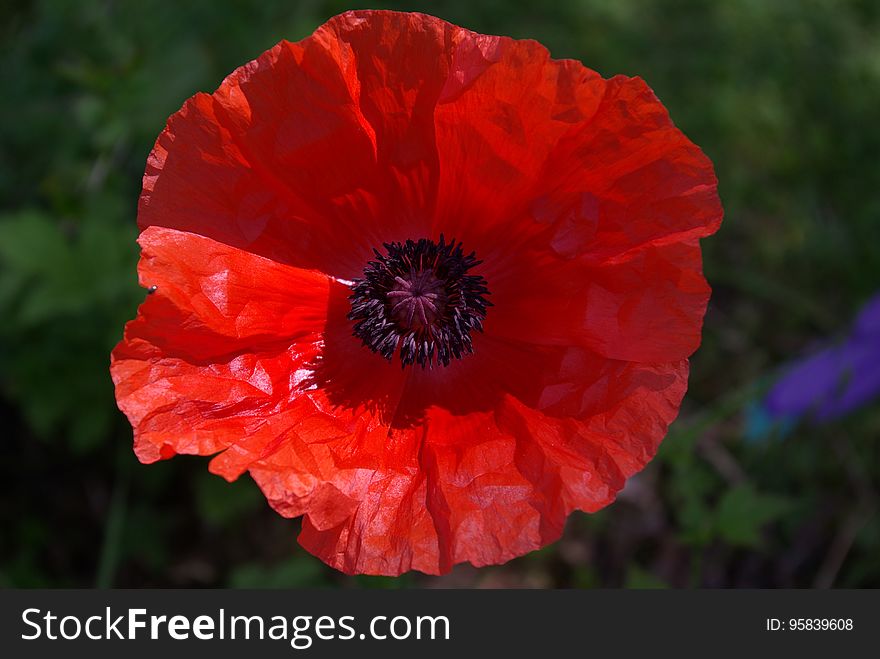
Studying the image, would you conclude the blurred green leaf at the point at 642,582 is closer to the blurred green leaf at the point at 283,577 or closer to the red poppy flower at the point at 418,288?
the red poppy flower at the point at 418,288

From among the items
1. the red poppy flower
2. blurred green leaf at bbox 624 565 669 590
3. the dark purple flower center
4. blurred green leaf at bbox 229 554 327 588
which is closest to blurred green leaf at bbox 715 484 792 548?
blurred green leaf at bbox 624 565 669 590

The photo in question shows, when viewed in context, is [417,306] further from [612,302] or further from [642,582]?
[642,582]

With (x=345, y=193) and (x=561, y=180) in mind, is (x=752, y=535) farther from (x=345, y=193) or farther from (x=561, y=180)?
(x=345, y=193)

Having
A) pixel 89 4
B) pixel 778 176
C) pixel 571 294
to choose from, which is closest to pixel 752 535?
pixel 571 294

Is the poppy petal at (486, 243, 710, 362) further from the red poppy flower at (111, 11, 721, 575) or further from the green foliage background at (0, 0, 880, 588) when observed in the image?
the green foliage background at (0, 0, 880, 588)

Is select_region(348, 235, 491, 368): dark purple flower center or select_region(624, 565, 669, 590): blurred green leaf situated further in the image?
select_region(624, 565, 669, 590): blurred green leaf
